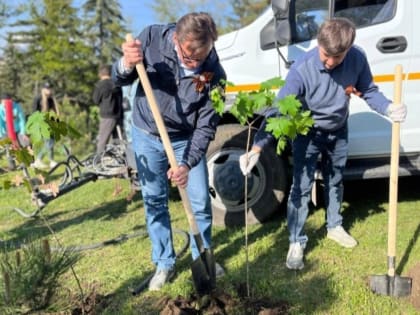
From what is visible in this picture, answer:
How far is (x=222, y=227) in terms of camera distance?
14.7 ft

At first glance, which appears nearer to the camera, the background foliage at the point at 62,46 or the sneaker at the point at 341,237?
the sneaker at the point at 341,237

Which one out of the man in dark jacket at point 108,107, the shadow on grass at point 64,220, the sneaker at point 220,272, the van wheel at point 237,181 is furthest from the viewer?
the man in dark jacket at point 108,107

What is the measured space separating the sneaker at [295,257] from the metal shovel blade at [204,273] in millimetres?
802

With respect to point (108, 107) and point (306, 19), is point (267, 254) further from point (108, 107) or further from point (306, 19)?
point (108, 107)

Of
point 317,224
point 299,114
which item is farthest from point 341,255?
point 299,114

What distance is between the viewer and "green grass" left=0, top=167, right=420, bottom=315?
308cm

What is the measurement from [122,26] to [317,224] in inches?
1072

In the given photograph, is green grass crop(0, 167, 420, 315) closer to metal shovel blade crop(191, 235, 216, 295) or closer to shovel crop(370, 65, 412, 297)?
shovel crop(370, 65, 412, 297)

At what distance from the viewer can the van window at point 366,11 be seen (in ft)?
13.6

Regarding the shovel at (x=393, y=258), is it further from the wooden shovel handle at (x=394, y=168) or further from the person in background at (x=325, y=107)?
the person in background at (x=325, y=107)

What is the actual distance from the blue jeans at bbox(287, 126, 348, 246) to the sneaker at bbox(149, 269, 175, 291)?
981 millimetres

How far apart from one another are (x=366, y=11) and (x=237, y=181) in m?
1.87

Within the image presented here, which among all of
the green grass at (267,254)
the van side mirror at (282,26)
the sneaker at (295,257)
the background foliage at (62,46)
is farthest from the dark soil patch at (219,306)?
the background foliage at (62,46)

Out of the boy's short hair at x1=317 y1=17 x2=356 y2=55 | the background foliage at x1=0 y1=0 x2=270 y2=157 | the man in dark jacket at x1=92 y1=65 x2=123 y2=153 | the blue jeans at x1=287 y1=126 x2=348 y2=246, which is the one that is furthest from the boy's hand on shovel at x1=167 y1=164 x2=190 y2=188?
the background foliage at x1=0 y1=0 x2=270 y2=157
